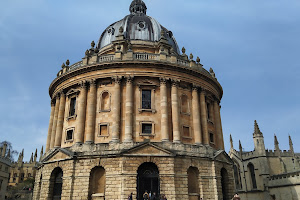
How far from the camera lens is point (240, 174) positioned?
5756 cm

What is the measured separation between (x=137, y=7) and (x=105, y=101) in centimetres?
2337

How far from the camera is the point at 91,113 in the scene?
27.6m

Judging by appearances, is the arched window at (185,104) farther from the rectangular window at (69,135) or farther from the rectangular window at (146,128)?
the rectangular window at (69,135)

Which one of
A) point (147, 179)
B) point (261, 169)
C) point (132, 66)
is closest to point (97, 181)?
point (147, 179)

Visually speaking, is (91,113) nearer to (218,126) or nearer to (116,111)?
(116,111)

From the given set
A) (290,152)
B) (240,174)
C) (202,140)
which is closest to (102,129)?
(202,140)

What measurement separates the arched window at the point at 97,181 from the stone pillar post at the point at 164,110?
6779 millimetres

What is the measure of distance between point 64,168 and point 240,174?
1710 inches

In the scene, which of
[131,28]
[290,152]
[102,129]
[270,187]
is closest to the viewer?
[102,129]

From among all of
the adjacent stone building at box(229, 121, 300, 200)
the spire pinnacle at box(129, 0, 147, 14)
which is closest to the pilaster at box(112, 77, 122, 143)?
the spire pinnacle at box(129, 0, 147, 14)

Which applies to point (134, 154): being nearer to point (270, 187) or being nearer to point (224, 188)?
point (224, 188)

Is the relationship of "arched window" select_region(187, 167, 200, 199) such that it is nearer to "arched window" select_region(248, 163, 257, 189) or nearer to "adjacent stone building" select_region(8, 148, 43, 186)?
"arched window" select_region(248, 163, 257, 189)

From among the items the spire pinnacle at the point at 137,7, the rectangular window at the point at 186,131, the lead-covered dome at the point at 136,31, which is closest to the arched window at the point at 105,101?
the rectangular window at the point at 186,131

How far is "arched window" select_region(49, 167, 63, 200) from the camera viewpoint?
26484 mm
